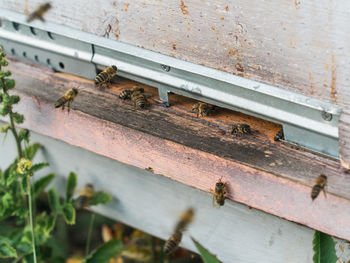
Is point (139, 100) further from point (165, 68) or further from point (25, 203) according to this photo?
point (25, 203)

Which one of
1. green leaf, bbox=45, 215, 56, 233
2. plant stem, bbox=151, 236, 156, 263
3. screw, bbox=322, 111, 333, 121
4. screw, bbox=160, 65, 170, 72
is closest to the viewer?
screw, bbox=322, 111, 333, 121

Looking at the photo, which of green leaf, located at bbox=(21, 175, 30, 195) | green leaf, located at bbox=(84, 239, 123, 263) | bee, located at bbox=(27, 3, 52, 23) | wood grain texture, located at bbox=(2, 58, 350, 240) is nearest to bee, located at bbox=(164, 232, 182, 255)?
green leaf, located at bbox=(84, 239, 123, 263)

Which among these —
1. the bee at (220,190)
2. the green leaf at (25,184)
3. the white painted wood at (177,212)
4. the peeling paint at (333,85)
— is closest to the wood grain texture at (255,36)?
the peeling paint at (333,85)

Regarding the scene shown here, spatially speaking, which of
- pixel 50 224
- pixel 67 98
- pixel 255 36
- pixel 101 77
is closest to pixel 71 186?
pixel 50 224

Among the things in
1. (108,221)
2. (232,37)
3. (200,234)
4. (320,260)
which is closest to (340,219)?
(320,260)

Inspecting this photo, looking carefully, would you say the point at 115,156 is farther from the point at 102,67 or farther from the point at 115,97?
the point at 102,67

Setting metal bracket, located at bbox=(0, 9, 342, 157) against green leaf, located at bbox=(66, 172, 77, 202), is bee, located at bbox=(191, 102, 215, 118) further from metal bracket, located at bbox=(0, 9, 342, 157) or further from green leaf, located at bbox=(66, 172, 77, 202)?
green leaf, located at bbox=(66, 172, 77, 202)
